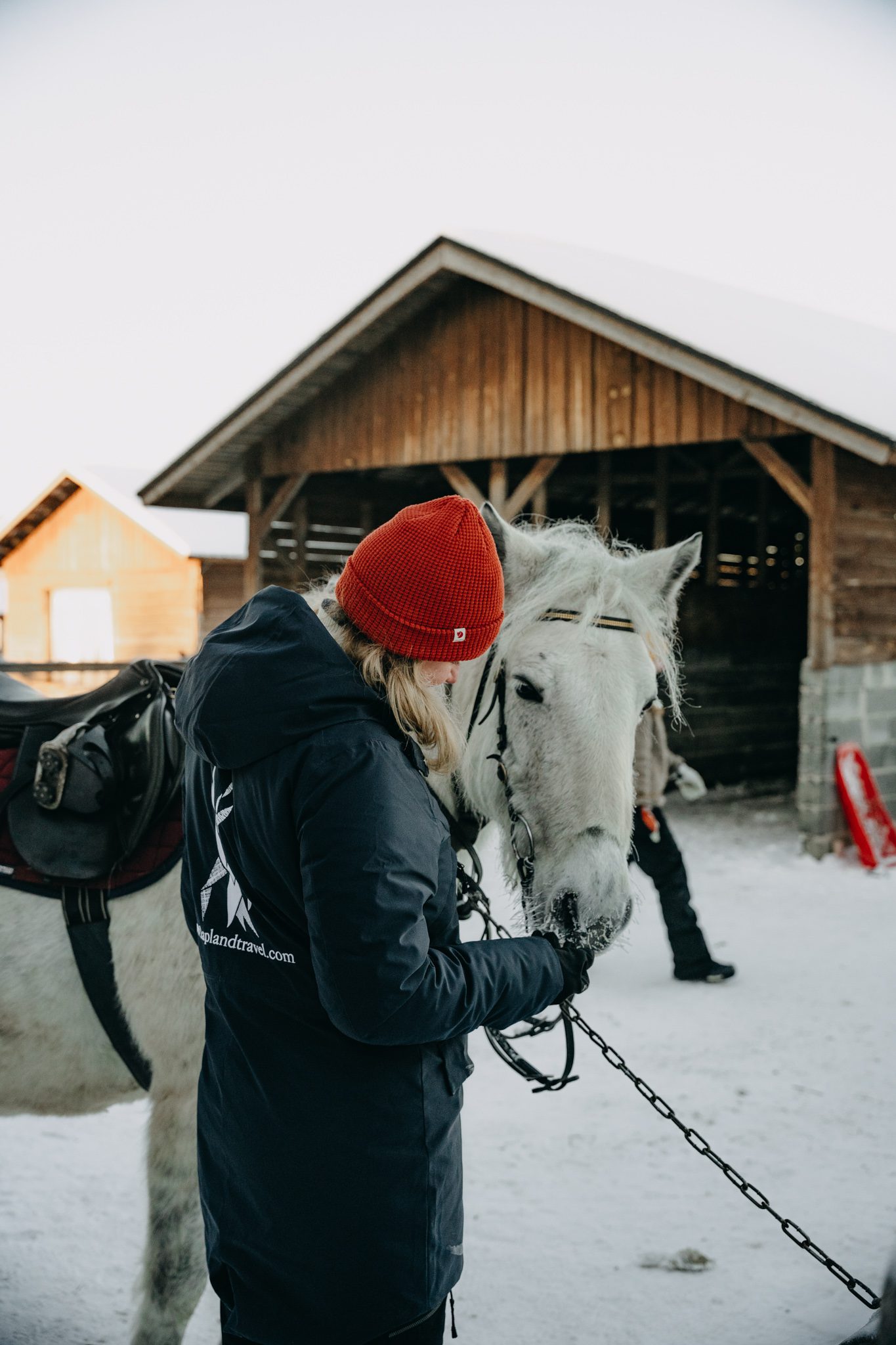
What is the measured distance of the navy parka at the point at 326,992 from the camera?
1.23 metres

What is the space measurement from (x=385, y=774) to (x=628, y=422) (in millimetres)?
8203

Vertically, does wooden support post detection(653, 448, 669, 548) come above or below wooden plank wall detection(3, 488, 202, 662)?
above

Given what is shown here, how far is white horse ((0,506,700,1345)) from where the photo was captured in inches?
77.0

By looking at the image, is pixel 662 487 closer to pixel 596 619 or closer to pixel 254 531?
pixel 254 531

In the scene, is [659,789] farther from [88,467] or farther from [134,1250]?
[88,467]

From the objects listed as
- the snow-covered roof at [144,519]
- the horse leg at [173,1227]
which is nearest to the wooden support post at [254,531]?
the snow-covered roof at [144,519]

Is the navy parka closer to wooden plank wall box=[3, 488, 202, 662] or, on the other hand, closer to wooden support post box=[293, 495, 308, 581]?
wooden support post box=[293, 495, 308, 581]

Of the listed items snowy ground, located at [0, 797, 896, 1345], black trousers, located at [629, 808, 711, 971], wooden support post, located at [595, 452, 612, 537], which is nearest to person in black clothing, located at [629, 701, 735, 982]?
black trousers, located at [629, 808, 711, 971]

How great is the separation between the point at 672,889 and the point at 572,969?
379cm

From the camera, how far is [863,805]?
7.89 metres

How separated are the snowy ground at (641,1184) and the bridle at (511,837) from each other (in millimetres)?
268

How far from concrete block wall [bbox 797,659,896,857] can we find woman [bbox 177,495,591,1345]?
6.91 metres

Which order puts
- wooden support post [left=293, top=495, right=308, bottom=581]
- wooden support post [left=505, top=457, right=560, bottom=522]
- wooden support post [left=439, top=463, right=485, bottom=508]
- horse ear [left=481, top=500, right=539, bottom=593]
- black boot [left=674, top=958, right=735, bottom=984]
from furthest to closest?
wooden support post [left=293, top=495, right=308, bottom=581], wooden support post [left=439, top=463, right=485, bottom=508], wooden support post [left=505, top=457, right=560, bottom=522], black boot [left=674, top=958, right=735, bottom=984], horse ear [left=481, top=500, right=539, bottom=593]

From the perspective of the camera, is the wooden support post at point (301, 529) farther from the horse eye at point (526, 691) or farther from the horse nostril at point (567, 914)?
the horse nostril at point (567, 914)
